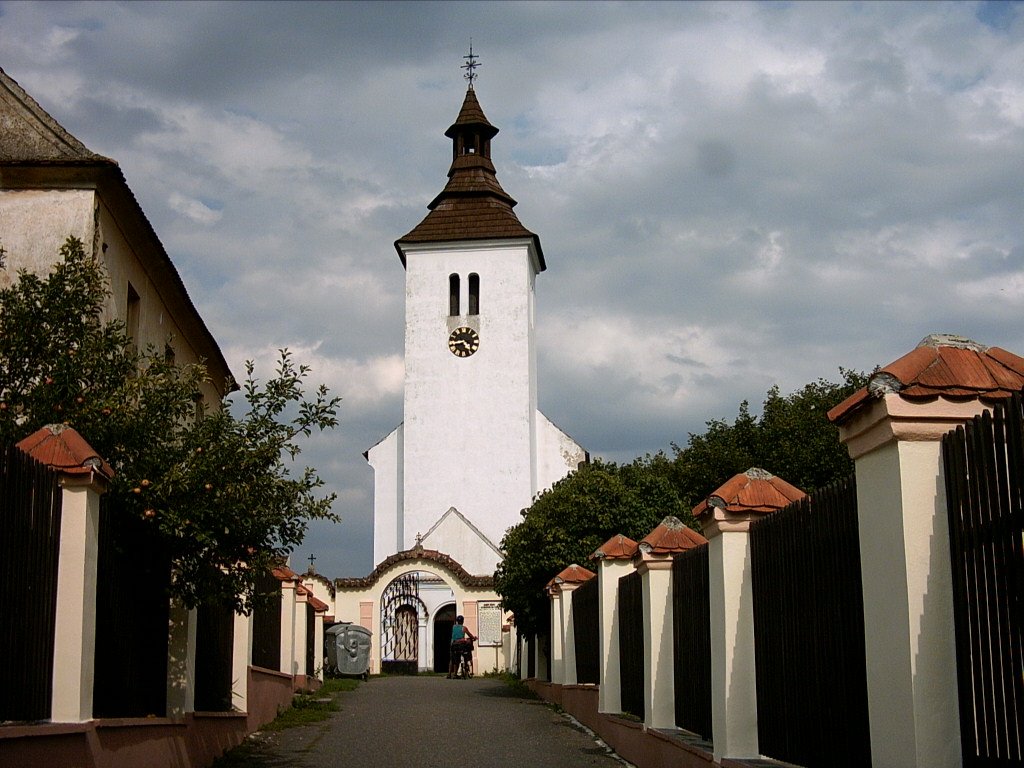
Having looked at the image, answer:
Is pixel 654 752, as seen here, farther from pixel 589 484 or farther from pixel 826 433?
pixel 826 433

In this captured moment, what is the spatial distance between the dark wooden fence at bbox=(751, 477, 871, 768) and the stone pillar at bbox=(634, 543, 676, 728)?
313 cm

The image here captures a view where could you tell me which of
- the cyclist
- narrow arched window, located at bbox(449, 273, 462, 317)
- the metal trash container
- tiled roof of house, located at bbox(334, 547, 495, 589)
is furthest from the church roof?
the metal trash container

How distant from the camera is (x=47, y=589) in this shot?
8.27 meters

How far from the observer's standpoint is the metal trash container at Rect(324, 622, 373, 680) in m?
31.4

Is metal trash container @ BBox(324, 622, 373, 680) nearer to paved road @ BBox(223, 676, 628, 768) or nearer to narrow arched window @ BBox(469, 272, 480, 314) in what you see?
paved road @ BBox(223, 676, 628, 768)

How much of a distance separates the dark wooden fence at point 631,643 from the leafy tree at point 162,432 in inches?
144

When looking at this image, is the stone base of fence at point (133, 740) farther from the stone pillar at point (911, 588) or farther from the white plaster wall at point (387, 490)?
the white plaster wall at point (387, 490)

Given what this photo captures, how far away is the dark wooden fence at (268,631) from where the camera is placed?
1620 centimetres

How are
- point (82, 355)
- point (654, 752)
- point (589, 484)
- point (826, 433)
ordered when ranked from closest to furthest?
point (82, 355) < point (654, 752) < point (589, 484) < point (826, 433)

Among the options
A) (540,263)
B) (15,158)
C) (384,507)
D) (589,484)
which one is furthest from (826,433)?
(15,158)

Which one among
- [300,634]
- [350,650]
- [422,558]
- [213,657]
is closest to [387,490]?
[422,558]

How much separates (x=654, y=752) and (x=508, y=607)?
13.5m

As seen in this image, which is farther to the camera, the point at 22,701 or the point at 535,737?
the point at 535,737

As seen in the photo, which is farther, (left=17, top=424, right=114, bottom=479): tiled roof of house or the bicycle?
the bicycle
